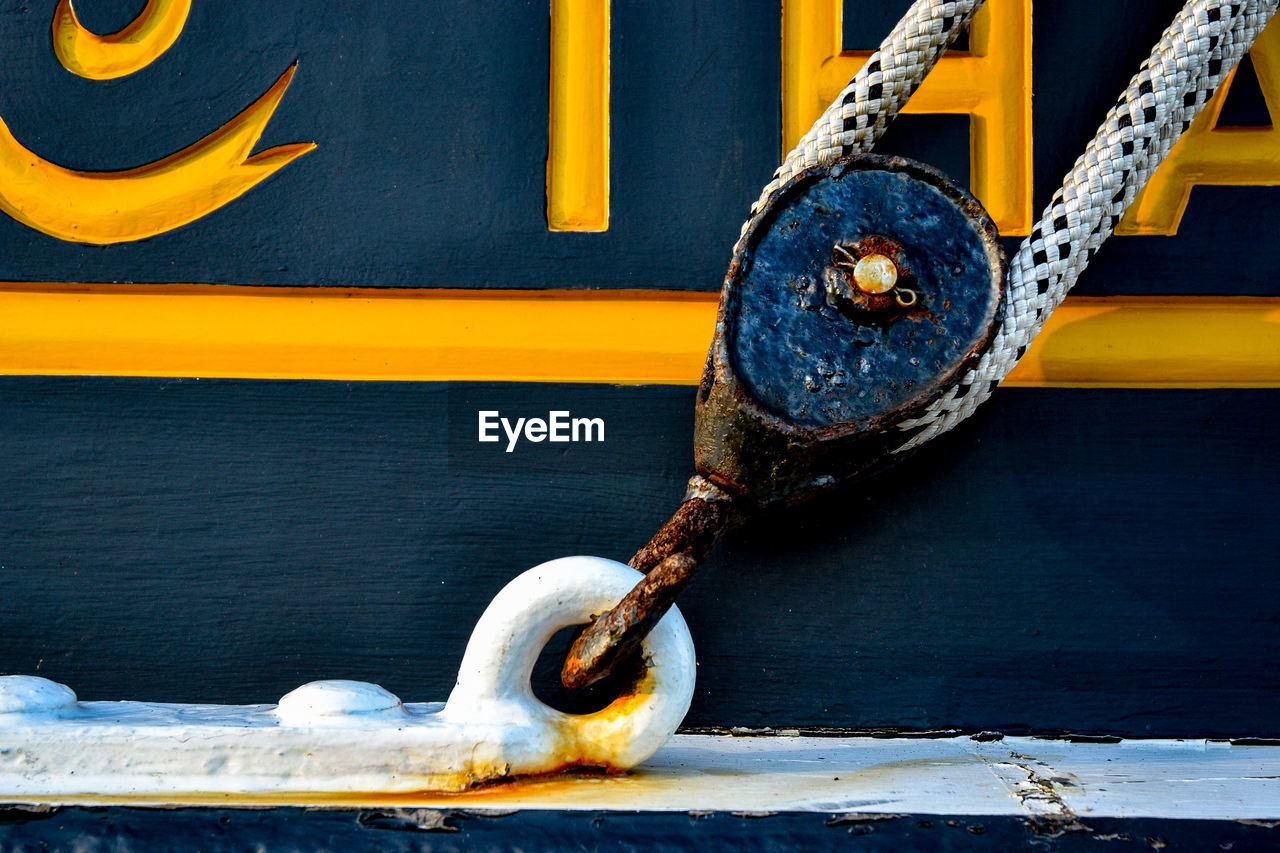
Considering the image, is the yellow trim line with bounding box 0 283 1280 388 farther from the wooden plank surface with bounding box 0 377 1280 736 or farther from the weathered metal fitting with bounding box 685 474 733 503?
the weathered metal fitting with bounding box 685 474 733 503

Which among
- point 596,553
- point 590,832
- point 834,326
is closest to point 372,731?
point 590,832

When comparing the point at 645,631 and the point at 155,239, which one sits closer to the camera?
the point at 645,631

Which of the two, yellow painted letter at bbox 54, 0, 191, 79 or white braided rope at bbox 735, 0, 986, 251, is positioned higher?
yellow painted letter at bbox 54, 0, 191, 79

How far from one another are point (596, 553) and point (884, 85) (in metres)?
0.49

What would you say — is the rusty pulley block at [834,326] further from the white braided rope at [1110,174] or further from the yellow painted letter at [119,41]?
the yellow painted letter at [119,41]

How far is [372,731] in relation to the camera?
0.81m

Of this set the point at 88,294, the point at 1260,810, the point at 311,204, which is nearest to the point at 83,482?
the point at 88,294

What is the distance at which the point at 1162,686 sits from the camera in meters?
1.02

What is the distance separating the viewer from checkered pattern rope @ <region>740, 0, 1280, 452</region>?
0.91 m

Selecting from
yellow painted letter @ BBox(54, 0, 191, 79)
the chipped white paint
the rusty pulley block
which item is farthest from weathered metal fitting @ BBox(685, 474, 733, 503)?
yellow painted letter @ BBox(54, 0, 191, 79)

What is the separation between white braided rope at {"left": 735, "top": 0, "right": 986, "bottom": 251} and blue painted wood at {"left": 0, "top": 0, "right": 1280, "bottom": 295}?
0.10 meters

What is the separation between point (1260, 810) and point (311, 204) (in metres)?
0.93

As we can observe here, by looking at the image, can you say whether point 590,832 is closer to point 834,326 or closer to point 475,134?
point 834,326

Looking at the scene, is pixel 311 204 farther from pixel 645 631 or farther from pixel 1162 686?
pixel 1162 686
